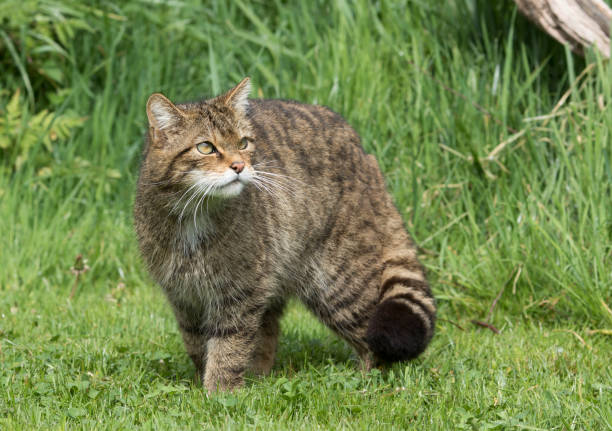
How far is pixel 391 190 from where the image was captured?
231 inches

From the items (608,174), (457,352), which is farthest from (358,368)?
(608,174)

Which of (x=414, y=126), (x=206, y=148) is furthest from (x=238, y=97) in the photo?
(x=414, y=126)

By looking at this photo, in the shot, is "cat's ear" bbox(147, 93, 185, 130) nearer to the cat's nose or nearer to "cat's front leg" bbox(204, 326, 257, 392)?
the cat's nose

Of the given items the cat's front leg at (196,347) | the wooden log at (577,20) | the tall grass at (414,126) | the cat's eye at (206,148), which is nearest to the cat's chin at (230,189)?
the cat's eye at (206,148)

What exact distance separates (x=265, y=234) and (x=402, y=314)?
0.82m

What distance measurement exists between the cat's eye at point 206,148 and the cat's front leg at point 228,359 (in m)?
0.94

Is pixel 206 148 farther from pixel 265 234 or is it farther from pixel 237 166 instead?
pixel 265 234

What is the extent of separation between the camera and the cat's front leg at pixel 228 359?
399 centimetres

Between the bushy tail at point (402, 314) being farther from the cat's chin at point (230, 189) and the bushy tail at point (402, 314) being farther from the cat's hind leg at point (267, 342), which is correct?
the cat's chin at point (230, 189)

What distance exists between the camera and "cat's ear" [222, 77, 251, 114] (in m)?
4.02

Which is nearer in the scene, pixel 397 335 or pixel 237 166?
pixel 237 166

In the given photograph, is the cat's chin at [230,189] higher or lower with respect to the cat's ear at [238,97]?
lower

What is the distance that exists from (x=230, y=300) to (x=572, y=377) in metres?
1.79

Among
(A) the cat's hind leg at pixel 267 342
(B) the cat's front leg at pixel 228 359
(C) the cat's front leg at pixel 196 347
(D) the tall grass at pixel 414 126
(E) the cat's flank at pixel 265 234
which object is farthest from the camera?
(D) the tall grass at pixel 414 126
